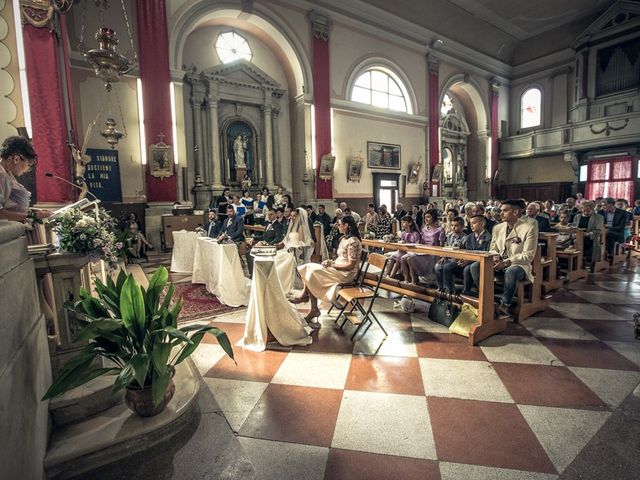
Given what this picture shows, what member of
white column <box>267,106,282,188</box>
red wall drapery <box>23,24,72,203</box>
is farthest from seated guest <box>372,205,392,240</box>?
red wall drapery <box>23,24,72,203</box>

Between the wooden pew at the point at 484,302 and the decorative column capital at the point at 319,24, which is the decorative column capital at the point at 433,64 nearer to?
the decorative column capital at the point at 319,24

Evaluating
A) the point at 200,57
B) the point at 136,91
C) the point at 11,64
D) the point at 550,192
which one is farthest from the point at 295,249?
the point at 550,192

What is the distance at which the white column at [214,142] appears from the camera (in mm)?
10094

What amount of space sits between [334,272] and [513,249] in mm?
2053

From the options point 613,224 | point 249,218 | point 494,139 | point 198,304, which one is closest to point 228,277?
point 198,304

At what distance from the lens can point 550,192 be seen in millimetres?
15719

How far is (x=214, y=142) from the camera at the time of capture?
1023 cm

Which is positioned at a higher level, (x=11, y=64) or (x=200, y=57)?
(x=200, y=57)

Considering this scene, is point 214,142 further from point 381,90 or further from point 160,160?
point 381,90

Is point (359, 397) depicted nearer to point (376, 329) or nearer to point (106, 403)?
point (376, 329)

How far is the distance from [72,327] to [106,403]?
0.55 m

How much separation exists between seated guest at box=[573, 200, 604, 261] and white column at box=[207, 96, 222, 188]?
342 inches

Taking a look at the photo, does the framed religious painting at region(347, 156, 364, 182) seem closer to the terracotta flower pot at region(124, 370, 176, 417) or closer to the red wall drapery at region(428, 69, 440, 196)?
the red wall drapery at region(428, 69, 440, 196)

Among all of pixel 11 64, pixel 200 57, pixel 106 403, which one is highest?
pixel 200 57
